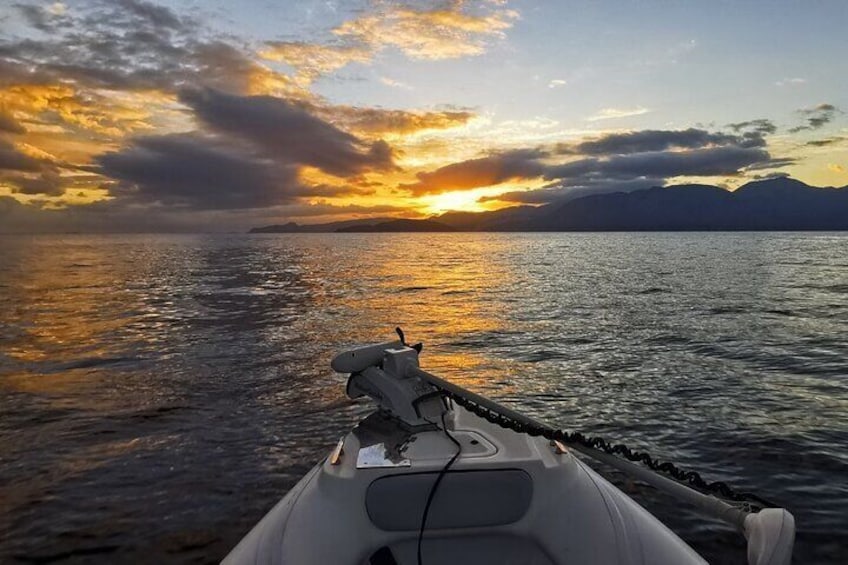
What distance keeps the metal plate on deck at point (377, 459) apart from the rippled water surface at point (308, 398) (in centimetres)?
350

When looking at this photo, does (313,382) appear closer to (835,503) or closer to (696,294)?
(835,503)

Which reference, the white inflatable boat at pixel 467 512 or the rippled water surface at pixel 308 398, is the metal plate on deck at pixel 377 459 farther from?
the rippled water surface at pixel 308 398

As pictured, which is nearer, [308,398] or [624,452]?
[624,452]

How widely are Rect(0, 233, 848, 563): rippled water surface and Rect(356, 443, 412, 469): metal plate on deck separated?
11.5 feet

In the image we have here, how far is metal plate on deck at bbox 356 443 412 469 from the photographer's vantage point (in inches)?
198

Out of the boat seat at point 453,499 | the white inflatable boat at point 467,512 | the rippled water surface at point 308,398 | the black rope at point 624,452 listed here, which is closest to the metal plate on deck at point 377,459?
the white inflatable boat at point 467,512

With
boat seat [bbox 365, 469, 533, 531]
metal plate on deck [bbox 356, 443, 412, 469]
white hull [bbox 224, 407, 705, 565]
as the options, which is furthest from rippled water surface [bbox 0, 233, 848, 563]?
boat seat [bbox 365, 469, 533, 531]

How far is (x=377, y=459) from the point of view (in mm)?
5199

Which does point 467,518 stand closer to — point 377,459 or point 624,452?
point 377,459

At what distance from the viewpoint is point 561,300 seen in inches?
1383

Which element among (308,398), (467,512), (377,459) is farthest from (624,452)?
(308,398)

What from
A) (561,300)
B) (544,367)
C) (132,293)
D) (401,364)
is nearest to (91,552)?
(401,364)

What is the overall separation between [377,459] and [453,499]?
2.51ft

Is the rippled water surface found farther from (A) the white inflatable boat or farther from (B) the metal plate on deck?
(B) the metal plate on deck
